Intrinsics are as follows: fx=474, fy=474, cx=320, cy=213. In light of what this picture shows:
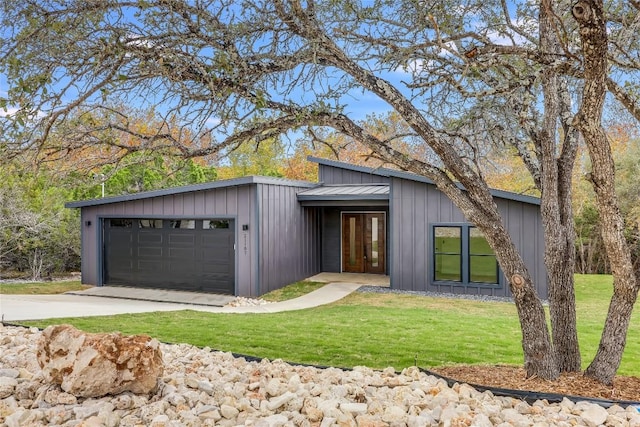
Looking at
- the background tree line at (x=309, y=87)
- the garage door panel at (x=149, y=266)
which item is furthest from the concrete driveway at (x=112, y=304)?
the background tree line at (x=309, y=87)

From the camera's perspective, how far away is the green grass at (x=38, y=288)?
1130cm

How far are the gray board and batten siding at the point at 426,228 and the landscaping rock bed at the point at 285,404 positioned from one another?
25.6 feet

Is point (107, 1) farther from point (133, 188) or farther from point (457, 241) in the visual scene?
point (133, 188)

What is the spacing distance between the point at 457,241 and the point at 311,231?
14.1 feet

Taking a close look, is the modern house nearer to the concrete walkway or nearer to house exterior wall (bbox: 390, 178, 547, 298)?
house exterior wall (bbox: 390, 178, 547, 298)

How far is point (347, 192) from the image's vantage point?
40.7 ft

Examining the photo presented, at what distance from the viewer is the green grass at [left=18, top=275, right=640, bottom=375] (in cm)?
542

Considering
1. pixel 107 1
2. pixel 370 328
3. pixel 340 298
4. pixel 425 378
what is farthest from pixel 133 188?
pixel 425 378

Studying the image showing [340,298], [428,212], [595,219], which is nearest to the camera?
[340,298]

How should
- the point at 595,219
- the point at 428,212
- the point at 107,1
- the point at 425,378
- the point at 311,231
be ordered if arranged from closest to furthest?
the point at 425,378
the point at 107,1
the point at 428,212
the point at 311,231
the point at 595,219

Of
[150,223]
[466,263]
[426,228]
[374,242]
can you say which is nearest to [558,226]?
[466,263]

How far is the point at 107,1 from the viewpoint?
3713 millimetres

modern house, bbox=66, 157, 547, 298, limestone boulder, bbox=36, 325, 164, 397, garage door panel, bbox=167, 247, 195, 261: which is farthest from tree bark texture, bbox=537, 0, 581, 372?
garage door panel, bbox=167, 247, 195, 261

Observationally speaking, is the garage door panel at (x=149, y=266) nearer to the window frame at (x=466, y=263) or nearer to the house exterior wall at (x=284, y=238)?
the house exterior wall at (x=284, y=238)
